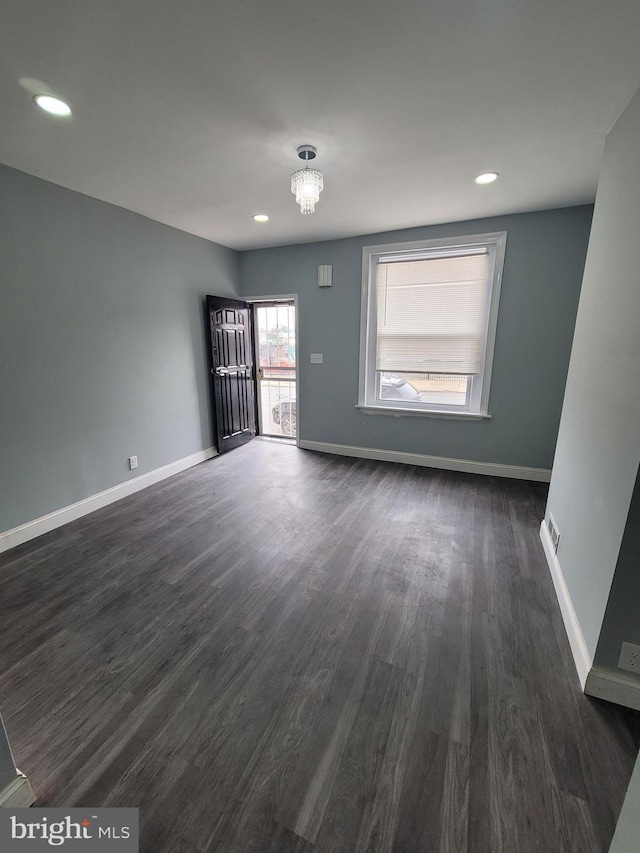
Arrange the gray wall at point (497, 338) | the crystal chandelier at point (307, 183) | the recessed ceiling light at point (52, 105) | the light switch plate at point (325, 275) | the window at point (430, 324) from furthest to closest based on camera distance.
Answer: the light switch plate at point (325, 275) < the window at point (430, 324) < the gray wall at point (497, 338) < the crystal chandelier at point (307, 183) < the recessed ceiling light at point (52, 105)

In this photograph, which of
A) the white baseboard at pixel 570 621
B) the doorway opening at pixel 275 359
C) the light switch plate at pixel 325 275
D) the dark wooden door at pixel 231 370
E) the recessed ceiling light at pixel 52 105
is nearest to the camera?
the white baseboard at pixel 570 621

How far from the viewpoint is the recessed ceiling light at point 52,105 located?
166 cm

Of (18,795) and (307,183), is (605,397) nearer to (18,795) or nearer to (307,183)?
(307,183)

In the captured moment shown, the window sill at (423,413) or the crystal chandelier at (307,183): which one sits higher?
the crystal chandelier at (307,183)

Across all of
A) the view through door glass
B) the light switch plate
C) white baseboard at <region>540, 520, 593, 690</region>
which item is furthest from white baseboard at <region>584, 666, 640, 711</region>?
the view through door glass

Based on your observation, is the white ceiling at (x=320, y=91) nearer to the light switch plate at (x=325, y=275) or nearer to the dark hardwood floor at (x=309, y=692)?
the light switch plate at (x=325, y=275)

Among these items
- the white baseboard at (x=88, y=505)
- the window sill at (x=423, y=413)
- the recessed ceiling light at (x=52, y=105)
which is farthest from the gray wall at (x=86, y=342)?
the window sill at (x=423, y=413)

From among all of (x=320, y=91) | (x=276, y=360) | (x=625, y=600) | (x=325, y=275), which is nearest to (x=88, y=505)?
(x=276, y=360)

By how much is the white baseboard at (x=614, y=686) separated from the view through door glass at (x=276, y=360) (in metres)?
4.10

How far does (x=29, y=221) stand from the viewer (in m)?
2.45

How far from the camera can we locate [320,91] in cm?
162

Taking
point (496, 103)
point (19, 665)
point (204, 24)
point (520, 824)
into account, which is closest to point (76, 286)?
point (204, 24)

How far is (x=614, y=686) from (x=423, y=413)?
2.84m

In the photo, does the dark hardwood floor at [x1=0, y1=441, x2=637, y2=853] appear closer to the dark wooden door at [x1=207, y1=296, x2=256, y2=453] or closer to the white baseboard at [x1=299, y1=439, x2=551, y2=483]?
the white baseboard at [x1=299, y1=439, x2=551, y2=483]
